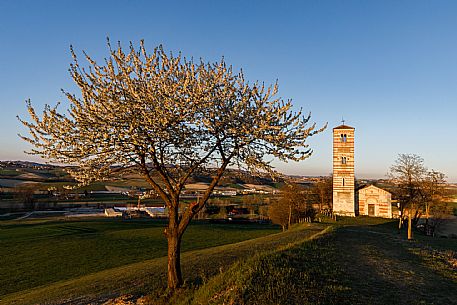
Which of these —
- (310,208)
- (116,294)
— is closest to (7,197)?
(310,208)

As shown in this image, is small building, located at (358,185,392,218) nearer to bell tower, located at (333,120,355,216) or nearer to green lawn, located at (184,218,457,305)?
bell tower, located at (333,120,355,216)

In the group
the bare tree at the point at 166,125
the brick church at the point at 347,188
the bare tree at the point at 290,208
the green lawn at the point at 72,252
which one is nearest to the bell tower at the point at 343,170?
the brick church at the point at 347,188

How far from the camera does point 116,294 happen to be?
17.2 metres

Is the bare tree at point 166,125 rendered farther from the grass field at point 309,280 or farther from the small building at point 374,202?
the small building at point 374,202

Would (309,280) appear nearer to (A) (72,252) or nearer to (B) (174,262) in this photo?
(B) (174,262)

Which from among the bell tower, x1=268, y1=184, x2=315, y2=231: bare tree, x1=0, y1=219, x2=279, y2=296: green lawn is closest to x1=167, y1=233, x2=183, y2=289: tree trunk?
x1=0, y1=219, x2=279, y2=296: green lawn

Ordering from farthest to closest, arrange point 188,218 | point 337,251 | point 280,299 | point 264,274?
1. point 337,251
2. point 188,218
3. point 264,274
4. point 280,299

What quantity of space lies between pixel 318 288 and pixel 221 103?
8910 mm

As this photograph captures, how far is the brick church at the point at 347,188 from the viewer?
241 feet

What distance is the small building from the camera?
7469cm

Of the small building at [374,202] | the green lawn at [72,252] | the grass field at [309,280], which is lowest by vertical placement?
the green lawn at [72,252]

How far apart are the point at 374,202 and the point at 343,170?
36.3 ft

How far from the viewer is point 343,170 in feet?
244

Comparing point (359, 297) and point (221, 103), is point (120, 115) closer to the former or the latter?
point (221, 103)
